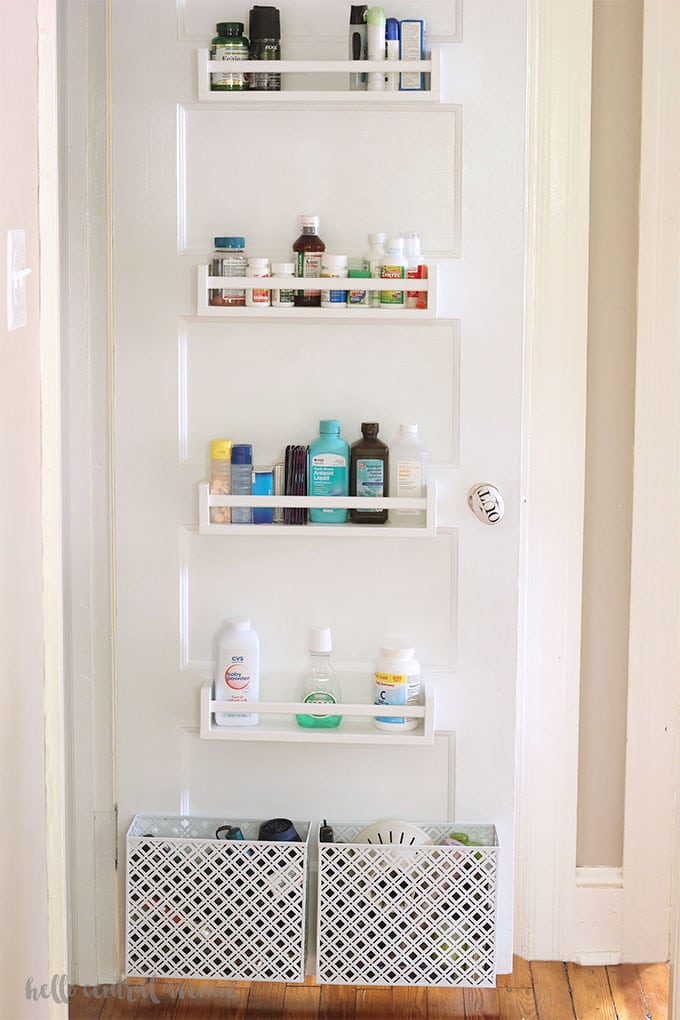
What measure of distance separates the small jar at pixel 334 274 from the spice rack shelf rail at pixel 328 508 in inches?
12.9

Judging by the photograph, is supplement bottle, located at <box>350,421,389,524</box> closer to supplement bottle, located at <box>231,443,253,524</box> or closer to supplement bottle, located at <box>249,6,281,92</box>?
supplement bottle, located at <box>231,443,253,524</box>

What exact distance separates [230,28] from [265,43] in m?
0.06

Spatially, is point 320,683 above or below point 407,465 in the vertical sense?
below

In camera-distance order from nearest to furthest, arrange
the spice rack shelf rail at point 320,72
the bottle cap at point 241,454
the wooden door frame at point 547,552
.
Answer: the spice rack shelf rail at point 320,72 < the bottle cap at point 241,454 < the wooden door frame at point 547,552

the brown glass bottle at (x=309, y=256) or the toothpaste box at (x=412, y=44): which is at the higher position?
the toothpaste box at (x=412, y=44)

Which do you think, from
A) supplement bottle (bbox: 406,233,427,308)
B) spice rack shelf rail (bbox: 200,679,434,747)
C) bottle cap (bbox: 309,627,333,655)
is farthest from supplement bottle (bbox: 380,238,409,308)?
spice rack shelf rail (bbox: 200,679,434,747)

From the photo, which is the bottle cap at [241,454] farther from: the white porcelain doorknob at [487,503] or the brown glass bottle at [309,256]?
the white porcelain doorknob at [487,503]

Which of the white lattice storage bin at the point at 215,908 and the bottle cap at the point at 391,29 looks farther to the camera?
the white lattice storage bin at the point at 215,908

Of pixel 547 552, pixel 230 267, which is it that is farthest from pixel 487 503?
pixel 230 267

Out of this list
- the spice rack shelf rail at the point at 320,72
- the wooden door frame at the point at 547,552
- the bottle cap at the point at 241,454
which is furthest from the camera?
the wooden door frame at the point at 547,552

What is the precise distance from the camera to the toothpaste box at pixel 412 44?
6.15ft

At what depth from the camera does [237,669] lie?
6.66ft

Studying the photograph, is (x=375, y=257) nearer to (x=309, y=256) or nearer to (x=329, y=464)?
(x=309, y=256)

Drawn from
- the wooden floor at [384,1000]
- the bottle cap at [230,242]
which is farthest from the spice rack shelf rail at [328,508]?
the wooden floor at [384,1000]
